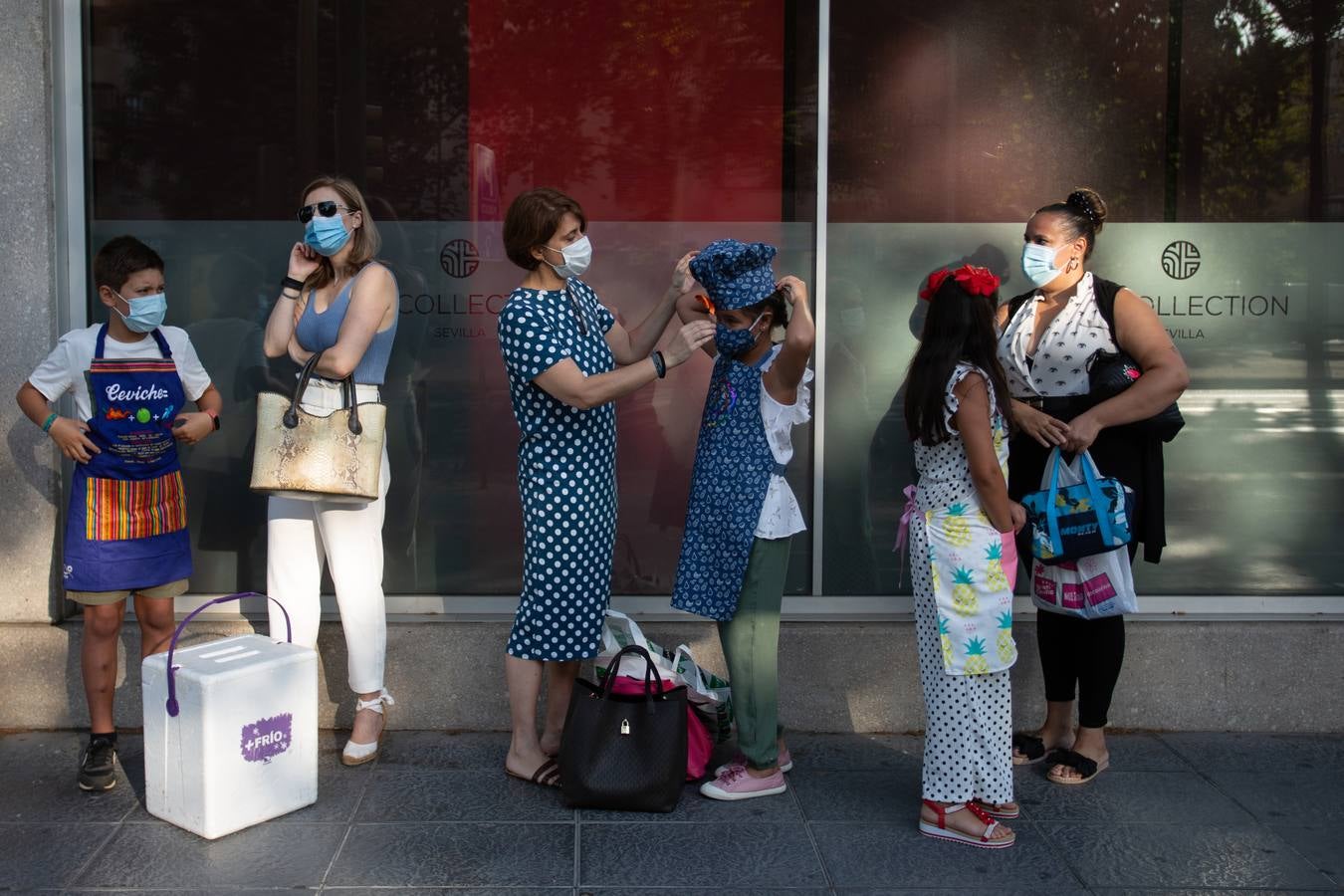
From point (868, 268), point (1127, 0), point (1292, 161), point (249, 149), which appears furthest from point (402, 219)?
point (1292, 161)

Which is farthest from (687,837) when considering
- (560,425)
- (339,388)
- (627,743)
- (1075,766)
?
(339,388)

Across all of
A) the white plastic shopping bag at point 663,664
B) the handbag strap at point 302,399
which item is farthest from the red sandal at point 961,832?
the handbag strap at point 302,399

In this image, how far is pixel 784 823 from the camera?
4277mm

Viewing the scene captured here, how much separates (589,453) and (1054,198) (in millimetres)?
2275

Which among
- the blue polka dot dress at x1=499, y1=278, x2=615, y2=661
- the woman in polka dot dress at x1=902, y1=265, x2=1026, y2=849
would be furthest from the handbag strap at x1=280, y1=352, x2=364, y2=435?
the woman in polka dot dress at x1=902, y1=265, x2=1026, y2=849

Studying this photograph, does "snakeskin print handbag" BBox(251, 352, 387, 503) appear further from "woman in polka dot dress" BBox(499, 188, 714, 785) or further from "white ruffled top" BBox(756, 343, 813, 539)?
"white ruffled top" BBox(756, 343, 813, 539)

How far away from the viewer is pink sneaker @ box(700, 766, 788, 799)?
4.41m

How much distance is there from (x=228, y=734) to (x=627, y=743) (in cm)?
118

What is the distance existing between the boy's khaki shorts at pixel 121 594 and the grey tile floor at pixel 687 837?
62 centimetres

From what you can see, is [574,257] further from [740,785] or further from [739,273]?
[740,785]

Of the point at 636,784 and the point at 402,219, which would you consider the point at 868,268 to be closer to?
the point at 402,219

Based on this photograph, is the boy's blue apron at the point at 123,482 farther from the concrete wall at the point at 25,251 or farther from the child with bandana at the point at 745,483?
the child with bandana at the point at 745,483

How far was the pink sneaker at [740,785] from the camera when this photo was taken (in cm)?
441

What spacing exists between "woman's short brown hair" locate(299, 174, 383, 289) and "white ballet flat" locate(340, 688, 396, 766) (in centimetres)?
145
